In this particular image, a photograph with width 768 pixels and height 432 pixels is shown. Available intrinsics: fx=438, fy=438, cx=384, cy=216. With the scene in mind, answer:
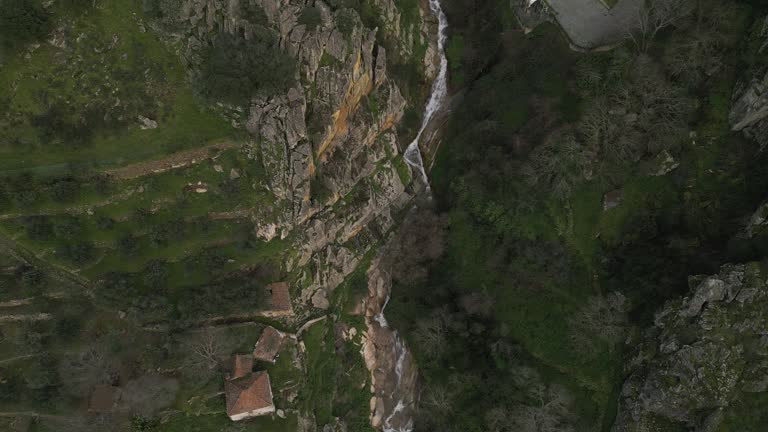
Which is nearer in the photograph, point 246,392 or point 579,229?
point 246,392

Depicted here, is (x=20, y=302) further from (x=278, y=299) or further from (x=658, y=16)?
(x=658, y=16)

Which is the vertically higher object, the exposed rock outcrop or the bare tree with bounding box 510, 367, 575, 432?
the exposed rock outcrop

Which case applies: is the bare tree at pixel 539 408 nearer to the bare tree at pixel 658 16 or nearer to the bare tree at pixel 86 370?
the bare tree at pixel 658 16

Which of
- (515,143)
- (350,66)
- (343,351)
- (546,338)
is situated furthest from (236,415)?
(515,143)

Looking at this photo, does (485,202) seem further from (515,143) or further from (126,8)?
(126,8)

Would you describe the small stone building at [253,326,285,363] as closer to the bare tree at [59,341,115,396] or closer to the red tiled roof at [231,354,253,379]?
the red tiled roof at [231,354,253,379]

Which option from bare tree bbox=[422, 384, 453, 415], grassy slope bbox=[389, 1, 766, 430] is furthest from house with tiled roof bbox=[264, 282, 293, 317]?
bare tree bbox=[422, 384, 453, 415]

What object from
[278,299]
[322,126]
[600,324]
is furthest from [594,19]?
[278,299]
